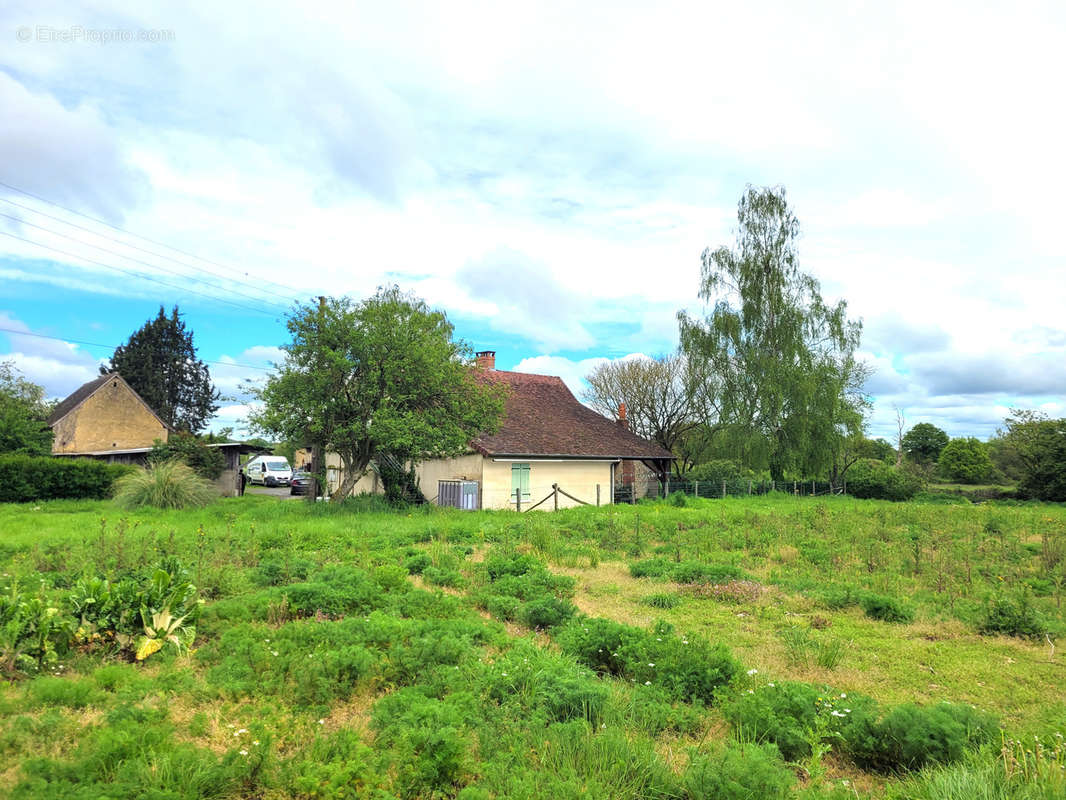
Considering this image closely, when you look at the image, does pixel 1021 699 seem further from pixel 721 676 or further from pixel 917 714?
pixel 721 676

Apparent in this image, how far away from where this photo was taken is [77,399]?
39.6m

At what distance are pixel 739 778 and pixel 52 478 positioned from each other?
2472cm

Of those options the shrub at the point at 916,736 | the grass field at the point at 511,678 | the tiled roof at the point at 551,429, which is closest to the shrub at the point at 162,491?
the grass field at the point at 511,678

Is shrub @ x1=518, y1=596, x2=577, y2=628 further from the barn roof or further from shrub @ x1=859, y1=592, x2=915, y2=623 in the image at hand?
the barn roof

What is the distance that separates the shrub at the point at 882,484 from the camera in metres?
33.0

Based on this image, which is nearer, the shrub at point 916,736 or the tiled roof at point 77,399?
the shrub at point 916,736

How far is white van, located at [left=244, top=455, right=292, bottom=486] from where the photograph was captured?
131 ft

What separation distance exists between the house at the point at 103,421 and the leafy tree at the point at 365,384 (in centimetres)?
2190

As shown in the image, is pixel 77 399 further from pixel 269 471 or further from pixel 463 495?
pixel 463 495

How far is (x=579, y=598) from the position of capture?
8.91m

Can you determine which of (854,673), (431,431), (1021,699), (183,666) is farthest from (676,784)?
(431,431)

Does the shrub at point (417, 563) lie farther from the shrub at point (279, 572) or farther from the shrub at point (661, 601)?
the shrub at point (661, 601)

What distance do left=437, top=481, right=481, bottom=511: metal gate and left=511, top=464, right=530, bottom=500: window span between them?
1.67 metres

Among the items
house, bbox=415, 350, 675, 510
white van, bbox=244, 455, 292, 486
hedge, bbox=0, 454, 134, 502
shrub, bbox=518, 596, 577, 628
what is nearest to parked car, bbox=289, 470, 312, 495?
white van, bbox=244, 455, 292, 486
